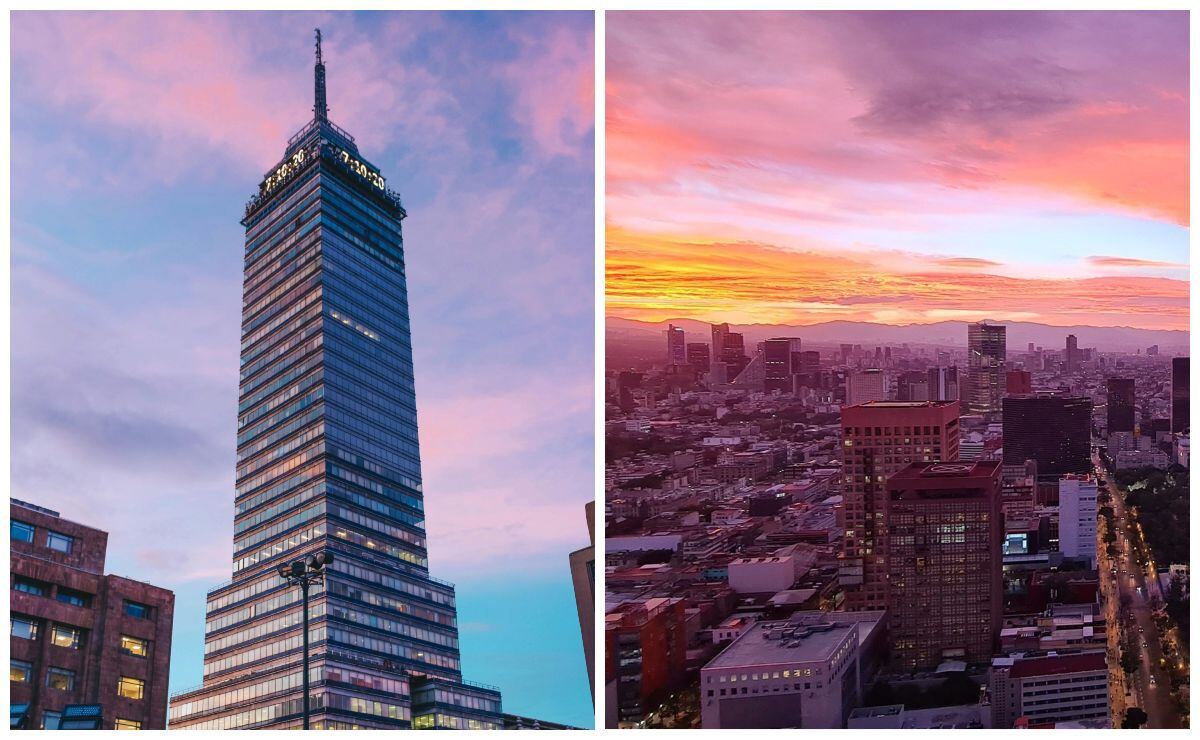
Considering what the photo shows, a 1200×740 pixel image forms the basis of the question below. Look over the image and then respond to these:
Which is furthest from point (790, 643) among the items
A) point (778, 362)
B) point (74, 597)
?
point (74, 597)

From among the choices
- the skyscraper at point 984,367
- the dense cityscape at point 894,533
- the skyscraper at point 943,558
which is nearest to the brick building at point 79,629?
the dense cityscape at point 894,533

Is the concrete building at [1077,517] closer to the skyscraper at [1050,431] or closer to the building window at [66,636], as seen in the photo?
the skyscraper at [1050,431]

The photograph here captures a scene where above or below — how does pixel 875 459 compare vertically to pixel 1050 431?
below

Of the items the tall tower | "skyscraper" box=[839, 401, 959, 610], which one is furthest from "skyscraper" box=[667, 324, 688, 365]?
the tall tower

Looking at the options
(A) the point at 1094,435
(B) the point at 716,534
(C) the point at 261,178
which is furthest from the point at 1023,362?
(C) the point at 261,178

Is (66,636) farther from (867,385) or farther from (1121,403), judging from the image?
(1121,403)
